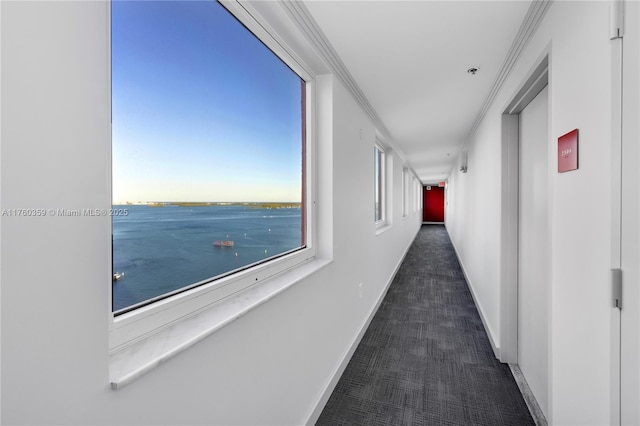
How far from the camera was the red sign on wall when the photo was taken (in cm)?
121

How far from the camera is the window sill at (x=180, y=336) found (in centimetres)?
75

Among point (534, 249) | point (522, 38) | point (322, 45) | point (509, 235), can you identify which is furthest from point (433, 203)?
point (322, 45)

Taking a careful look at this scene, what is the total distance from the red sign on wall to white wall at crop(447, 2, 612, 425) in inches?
1.1

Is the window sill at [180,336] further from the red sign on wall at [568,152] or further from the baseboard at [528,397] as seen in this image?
the baseboard at [528,397]

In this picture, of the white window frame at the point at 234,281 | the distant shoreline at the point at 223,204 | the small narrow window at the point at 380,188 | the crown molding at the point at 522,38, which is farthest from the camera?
the small narrow window at the point at 380,188

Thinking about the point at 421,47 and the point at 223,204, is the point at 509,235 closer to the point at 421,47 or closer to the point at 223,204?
the point at 421,47

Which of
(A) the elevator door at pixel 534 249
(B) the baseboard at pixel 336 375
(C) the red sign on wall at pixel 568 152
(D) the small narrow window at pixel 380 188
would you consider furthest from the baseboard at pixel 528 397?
(D) the small narrow window at pixel 380 188

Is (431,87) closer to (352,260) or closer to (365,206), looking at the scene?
(365,206)

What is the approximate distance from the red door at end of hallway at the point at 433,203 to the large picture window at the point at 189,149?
54.6 ft

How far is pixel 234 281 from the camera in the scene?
135cm

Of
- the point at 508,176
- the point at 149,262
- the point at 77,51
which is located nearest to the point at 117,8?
the point at 77,51

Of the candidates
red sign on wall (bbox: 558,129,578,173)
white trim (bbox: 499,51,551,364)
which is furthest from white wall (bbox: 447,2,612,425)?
white trim (bbox: 499,51,551,364)

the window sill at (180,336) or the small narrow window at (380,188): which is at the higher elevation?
the small narrow window at (380,188)

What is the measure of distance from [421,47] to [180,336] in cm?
216
